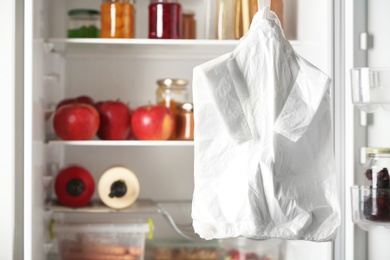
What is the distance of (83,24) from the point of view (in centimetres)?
275

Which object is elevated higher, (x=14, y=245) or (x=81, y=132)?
(x=81, y=132)

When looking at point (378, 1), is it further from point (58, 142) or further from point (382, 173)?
point (58, 142)

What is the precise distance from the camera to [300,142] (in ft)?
5.29

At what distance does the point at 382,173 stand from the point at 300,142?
36cm

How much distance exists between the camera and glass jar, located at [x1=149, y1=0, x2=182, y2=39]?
2.69 meters

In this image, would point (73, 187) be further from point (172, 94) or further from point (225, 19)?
point (225, 19)

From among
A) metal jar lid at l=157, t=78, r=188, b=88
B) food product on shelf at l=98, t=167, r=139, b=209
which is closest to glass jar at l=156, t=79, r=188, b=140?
metal jar lid at l=157, t=78, r=188, b=88

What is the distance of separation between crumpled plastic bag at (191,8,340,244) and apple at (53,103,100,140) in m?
1.06

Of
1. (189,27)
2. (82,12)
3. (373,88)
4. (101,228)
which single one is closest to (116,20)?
(82,12)

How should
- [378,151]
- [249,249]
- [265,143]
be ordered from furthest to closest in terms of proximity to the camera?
[249,249], [378,151], [265,143]

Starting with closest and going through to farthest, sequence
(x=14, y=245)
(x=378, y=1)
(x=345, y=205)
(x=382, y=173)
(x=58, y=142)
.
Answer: (x=382, y=173) < (x=378, y=1) < (x=345, y=205) < (x=14, y=245) < (x=58, y=142)

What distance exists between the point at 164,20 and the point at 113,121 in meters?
0.39

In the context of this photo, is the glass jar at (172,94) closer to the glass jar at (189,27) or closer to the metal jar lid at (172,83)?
the metal jar lid at (172,83)

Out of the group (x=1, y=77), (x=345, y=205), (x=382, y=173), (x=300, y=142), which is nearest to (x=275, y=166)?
(x=300, y=142)
